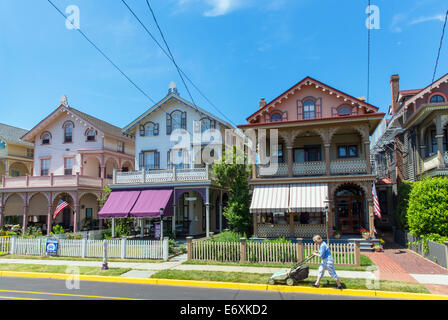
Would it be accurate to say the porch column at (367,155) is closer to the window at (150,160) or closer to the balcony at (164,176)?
the balcony at (164,176)

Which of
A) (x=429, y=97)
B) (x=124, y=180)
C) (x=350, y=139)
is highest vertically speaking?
(x=429, y=97)

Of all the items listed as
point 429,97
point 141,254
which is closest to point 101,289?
point 141,254

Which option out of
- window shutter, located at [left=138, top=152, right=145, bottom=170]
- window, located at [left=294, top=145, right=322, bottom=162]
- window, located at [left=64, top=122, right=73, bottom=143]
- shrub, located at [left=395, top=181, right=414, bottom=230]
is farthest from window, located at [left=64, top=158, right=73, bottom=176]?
shrub, located at [left=395, top=181, right=414, bottom=230]

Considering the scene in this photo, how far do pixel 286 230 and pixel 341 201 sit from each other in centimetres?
547

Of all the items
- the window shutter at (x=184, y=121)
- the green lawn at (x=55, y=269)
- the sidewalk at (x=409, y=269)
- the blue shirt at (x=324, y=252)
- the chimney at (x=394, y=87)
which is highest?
the chimney at (x=394, y=87)

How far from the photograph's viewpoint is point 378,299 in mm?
9867

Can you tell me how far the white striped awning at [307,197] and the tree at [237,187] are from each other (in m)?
3.46

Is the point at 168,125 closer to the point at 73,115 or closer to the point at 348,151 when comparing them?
the point at 73,115

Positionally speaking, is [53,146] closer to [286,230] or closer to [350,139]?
[286,230]

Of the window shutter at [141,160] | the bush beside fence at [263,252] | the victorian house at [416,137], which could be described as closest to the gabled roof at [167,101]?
the window shutter at [141,160]

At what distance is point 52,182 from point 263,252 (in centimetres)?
2088

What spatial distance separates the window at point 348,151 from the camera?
77.4 ft

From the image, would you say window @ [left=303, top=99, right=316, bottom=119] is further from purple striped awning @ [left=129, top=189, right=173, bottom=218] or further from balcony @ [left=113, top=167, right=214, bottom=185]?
purple striped awning @ [left=129, top=189, right=173, bottom=218]

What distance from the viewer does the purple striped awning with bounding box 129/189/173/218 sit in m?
22.7
